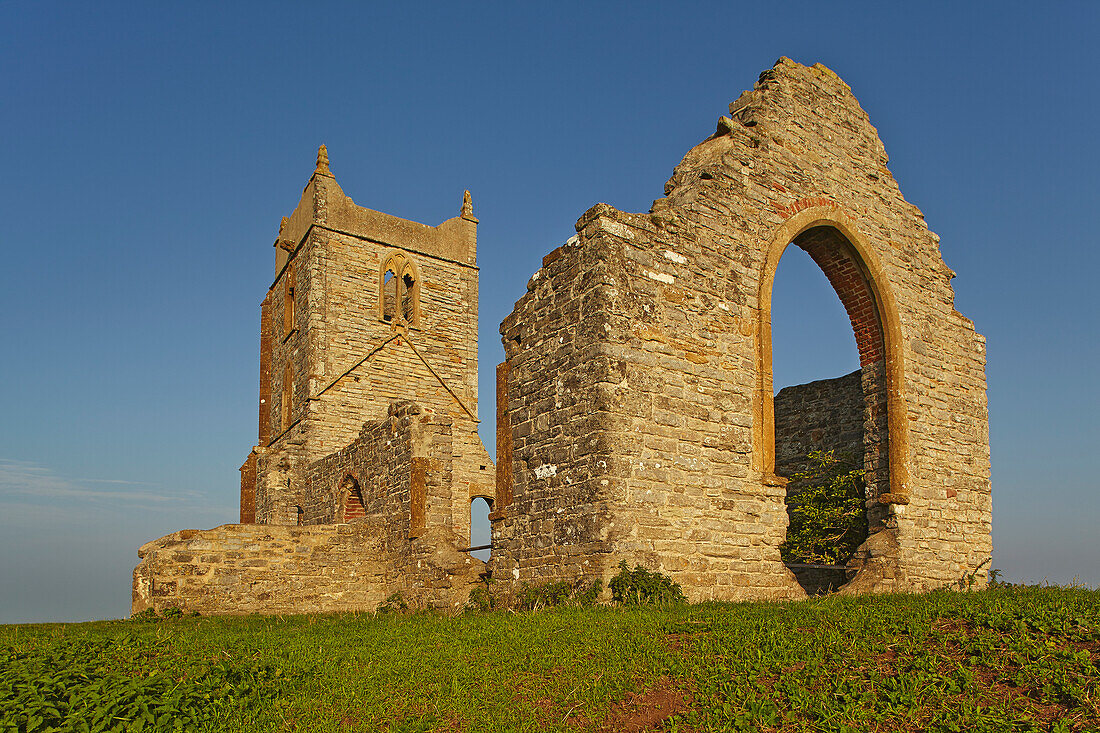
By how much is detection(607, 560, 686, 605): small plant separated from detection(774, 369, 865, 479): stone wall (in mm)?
5323

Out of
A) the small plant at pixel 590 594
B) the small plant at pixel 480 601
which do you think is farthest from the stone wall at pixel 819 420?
the small plant at pixel 590 594

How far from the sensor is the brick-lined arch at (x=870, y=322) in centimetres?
1057

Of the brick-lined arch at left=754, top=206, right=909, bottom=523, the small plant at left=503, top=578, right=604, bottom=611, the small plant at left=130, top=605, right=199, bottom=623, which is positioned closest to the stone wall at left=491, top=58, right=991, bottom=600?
the brick-lined arch at left=754, top=206, right=909, bottom=523

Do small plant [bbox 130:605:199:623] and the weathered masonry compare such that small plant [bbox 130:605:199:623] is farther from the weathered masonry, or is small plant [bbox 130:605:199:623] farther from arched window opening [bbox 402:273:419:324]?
arched window opening [bbox 402:273:419:324]

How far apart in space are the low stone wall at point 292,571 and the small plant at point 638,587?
3.32 metres

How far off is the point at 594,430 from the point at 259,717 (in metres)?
3.88

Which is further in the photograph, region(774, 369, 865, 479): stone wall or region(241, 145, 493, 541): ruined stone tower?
region(241, 145, 493, 541): ruined stone tower

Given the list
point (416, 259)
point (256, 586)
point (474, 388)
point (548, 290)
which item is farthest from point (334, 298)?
point (548, 290)

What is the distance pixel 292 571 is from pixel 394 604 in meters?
1.53

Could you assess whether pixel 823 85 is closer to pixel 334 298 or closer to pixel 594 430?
pixel 594 430

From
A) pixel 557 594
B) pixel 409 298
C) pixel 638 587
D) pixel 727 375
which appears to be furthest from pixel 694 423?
pixel 409 298

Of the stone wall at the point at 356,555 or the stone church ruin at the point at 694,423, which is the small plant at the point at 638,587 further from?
the stone wall at the point at 356,555

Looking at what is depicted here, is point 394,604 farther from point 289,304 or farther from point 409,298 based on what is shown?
point 289,304

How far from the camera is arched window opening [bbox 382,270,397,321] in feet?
76.0
